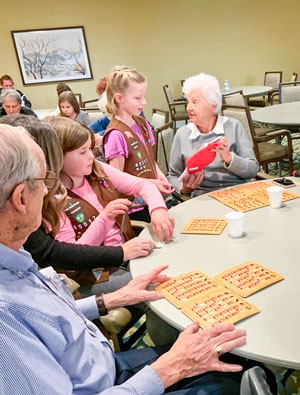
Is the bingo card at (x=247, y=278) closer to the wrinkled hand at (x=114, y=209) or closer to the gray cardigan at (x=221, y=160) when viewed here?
the wrinkled hand at (x=114, y=209)

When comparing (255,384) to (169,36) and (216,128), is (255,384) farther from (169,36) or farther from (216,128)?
(169,36)

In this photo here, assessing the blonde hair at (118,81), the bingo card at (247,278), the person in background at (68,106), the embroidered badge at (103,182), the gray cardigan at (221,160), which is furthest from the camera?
the person in background at (68,106)

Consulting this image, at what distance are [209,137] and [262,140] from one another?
136cm

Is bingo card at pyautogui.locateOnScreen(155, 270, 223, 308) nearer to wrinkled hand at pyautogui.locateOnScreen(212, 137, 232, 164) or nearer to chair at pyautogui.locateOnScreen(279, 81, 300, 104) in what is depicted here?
wrinkled hand at pyautogui.locateOnScreen(212, 137, 232, 164)

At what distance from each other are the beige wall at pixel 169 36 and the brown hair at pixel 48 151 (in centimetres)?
615

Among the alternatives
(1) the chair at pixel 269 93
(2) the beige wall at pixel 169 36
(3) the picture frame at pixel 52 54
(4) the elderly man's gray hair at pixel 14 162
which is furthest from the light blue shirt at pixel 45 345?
(2) the beige wall at pixel 169 36

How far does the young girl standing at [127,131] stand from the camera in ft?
6.86

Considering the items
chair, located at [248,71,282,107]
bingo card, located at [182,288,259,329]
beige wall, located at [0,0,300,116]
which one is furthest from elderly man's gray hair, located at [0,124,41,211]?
beige wall, located at [0,0,300,116]

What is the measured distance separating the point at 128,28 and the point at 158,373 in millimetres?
7294

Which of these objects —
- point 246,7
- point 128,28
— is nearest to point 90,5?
point 128,28

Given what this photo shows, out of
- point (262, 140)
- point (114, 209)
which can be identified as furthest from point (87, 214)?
point (262, 140)

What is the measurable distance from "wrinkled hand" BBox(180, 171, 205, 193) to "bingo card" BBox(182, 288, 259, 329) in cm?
107

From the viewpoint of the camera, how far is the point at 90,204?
1592 millimetres

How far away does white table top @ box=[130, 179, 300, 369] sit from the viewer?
86 cm
